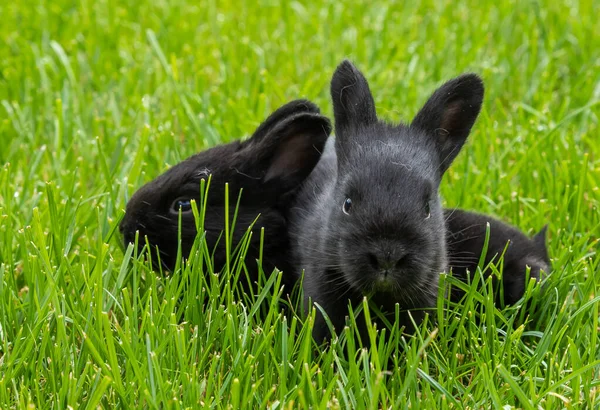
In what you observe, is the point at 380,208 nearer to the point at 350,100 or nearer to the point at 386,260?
the point at 386,260

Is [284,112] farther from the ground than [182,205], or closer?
farther from the ground

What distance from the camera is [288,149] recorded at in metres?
5.07

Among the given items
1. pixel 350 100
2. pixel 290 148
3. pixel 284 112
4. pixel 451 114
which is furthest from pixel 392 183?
pixel 284 112

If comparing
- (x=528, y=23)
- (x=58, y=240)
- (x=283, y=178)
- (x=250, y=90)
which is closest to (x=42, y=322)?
(x=58, y=240)

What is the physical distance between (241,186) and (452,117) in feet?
3.69

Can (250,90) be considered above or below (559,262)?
above

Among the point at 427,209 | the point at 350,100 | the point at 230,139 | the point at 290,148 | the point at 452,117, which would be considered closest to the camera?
the point at 427,209

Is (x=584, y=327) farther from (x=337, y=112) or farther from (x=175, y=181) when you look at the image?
(x=175, y=181)

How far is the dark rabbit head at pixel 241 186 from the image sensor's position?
4883 millimetres

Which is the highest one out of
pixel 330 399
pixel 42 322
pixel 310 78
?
pixel 310 78

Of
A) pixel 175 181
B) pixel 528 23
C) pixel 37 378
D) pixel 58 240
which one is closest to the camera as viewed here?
pixel 37 378

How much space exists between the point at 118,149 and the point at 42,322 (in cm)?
231

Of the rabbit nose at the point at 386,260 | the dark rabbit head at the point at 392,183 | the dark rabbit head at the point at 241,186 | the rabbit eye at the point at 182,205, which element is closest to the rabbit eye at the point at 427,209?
the dark rabbit head at the point at 392,183

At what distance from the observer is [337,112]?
4.51m
